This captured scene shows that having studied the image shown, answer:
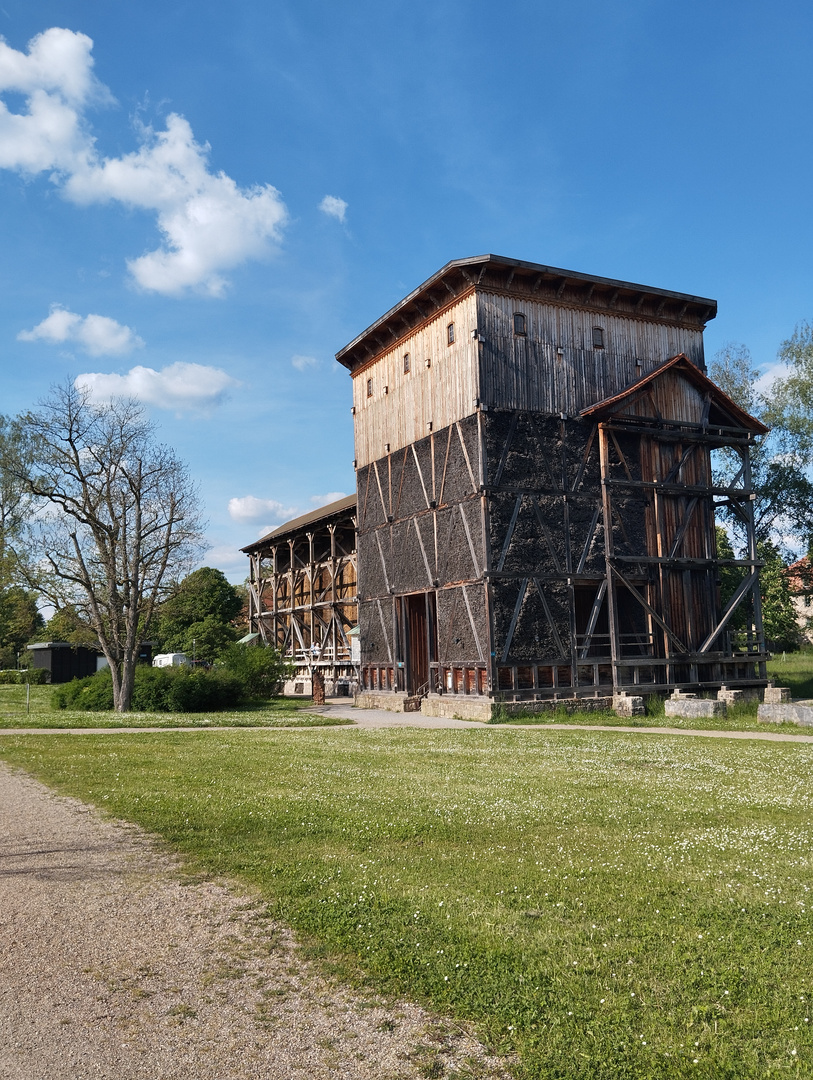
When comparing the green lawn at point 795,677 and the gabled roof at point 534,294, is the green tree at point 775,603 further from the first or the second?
the gabled roof at point 534,294

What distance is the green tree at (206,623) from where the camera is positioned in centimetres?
6191

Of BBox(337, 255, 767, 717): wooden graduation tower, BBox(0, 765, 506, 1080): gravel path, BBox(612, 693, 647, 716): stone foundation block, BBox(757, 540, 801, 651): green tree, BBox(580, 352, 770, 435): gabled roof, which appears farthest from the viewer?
BBox(757, 540, 801, 651): green tree

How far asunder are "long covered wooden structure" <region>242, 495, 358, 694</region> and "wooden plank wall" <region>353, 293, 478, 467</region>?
5.85 metres

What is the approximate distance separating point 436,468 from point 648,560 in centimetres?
757

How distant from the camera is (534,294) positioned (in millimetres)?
26938

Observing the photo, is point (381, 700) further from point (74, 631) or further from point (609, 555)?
point (74, 631)

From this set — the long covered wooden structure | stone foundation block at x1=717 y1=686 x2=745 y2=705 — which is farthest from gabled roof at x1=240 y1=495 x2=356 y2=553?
stone foundation block at x1=717 y1=686 x2=745 y2=705

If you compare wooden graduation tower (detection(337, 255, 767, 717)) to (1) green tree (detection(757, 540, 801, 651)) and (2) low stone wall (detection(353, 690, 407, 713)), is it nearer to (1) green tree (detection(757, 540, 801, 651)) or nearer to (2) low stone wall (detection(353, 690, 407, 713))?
(2) low stone wall (detection(353, 690, 407, 713))

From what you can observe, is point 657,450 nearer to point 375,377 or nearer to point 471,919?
point 375,377

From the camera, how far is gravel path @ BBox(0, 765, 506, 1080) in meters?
4.11

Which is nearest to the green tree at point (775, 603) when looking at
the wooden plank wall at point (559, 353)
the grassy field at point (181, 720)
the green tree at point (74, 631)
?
the wooden plank wall at point (559, 353)

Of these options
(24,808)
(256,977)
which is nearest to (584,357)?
(24,808)

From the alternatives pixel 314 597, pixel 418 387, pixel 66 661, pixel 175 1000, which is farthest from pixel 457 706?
pixel 66 661

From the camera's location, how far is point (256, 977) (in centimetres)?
508
